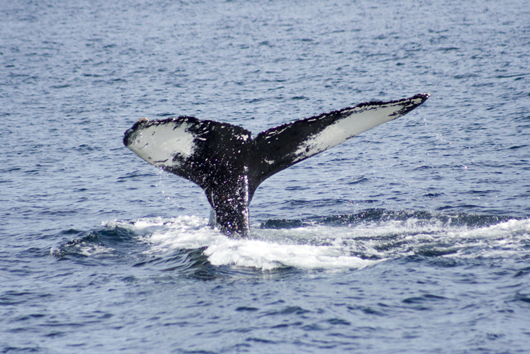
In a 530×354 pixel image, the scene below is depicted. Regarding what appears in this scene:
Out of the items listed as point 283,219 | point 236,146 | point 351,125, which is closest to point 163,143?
point 236,146

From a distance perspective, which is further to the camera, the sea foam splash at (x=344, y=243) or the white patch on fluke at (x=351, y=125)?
the sea foam splash at (x=344, y=243)

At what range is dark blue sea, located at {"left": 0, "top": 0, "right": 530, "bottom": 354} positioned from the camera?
7.08 m

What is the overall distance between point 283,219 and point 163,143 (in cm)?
361

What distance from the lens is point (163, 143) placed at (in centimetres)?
777

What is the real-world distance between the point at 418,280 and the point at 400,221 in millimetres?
2602

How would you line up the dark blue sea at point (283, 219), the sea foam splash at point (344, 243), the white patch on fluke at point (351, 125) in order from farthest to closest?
the sea foam splash at point (344, 243) < the white patch on fluke at point (351, 125) < the dark blue sea at point (283, 219)

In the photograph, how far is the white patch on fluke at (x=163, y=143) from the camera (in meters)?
7.53

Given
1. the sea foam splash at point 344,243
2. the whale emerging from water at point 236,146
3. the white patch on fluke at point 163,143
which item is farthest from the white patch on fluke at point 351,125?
the sea foam splash at point 344,243

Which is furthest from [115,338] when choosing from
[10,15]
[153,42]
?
[10,15]

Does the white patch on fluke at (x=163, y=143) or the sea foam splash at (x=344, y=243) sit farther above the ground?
the white patch on fluke at (x=163, y=143)

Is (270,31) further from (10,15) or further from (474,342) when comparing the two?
(474,342)

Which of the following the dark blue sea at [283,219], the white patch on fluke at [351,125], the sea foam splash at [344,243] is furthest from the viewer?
the sea foam splash at [344,243]

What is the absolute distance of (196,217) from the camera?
37.4 feet

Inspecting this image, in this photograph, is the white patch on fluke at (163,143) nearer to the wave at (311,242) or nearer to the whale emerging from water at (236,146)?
the whale emerging from water at (236,146)
